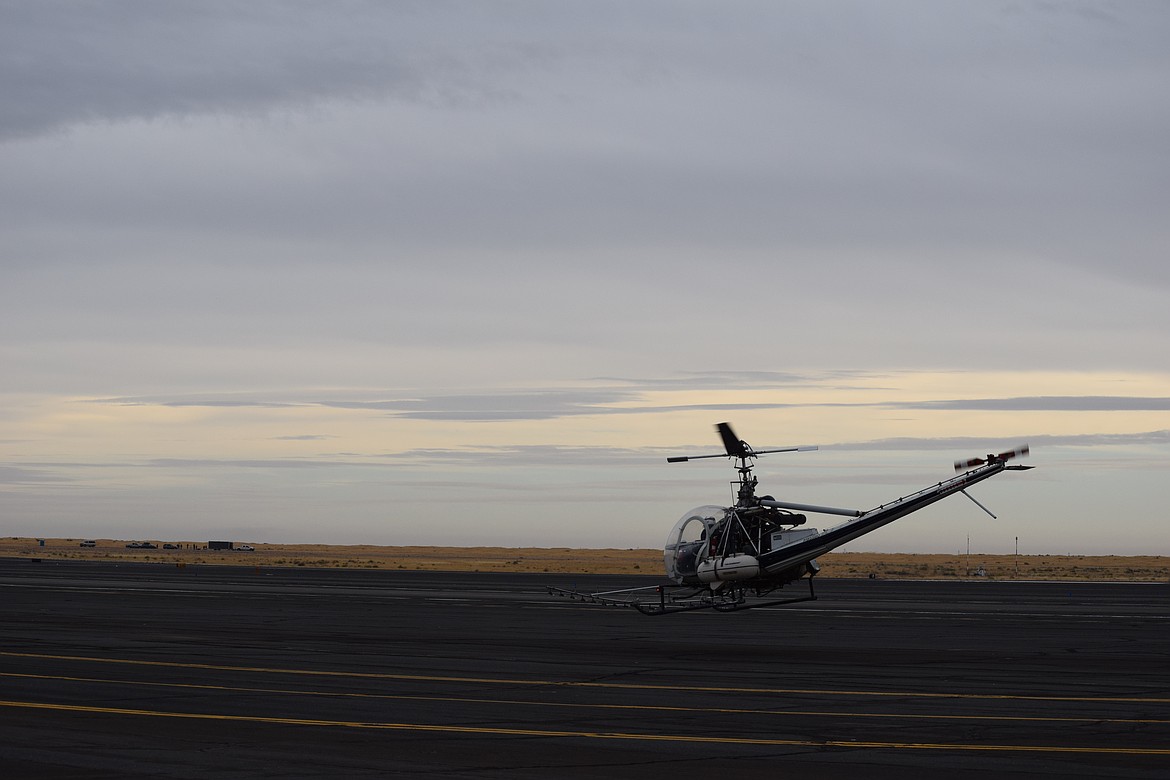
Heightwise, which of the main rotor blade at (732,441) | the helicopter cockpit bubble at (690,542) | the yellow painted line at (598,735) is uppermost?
the main rotor blade at (732,441)

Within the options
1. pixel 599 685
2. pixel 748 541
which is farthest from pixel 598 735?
pixel 748 541

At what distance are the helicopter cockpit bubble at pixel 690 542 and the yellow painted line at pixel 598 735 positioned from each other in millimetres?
20680

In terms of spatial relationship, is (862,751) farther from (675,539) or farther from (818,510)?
(675,539)

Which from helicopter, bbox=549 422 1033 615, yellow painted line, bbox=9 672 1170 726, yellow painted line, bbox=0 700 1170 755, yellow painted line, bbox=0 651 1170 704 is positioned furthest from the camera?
helicopter, bbox=549 422 1033 615

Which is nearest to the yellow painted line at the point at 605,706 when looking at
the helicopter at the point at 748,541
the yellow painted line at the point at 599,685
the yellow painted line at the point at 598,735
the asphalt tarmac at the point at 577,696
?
the asphalt tarmac at the point at 577,696

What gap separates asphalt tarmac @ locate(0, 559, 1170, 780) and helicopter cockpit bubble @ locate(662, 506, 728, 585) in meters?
1.64

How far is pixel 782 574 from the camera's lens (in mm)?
35188

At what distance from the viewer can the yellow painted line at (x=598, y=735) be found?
14844 mm

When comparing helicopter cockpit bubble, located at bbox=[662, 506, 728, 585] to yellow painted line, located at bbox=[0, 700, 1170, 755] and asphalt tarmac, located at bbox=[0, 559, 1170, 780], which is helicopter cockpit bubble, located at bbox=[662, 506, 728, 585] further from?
yellow painted line, located at bbox=[0, 700, 1170, 755]

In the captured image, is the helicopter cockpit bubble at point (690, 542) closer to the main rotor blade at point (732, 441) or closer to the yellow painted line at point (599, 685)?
the main rotor blade at point (732, 441)

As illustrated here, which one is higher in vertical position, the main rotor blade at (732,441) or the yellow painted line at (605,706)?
the main rotor blade at (732,441)

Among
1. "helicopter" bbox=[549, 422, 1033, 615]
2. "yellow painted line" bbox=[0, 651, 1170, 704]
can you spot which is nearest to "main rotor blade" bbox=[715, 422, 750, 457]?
"helicopter" bbox=[549, 422, 1033, 615]

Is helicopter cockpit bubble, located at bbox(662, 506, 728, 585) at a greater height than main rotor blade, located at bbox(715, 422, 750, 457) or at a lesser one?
lesser

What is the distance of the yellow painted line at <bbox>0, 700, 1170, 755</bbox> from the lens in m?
14.8
